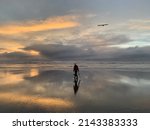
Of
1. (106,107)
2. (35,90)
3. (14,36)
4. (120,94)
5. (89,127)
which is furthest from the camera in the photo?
(14,36)

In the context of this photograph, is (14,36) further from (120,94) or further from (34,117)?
(34,117)

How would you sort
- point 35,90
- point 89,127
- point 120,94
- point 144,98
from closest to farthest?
point 89,127 → point 144,98 → point 120,94 → point 35,90

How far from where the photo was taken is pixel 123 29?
1383 centimetres

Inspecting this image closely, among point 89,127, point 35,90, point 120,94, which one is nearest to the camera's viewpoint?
point 89,127

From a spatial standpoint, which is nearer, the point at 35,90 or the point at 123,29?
the point at 35,90

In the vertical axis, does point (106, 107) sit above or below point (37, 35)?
below

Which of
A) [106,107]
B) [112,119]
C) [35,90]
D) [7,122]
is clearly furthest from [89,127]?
[35,90]

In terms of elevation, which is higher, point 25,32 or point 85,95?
point 25,32

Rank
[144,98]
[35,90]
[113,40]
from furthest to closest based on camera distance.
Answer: [113,40] < [35,90] < [144,98]

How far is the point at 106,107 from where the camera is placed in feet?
24.0

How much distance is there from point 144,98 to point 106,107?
124 cm

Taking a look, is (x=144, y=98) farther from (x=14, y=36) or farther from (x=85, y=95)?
(x=14, y=36)

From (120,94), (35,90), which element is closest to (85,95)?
(120,94)

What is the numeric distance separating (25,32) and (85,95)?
19.6 feet
